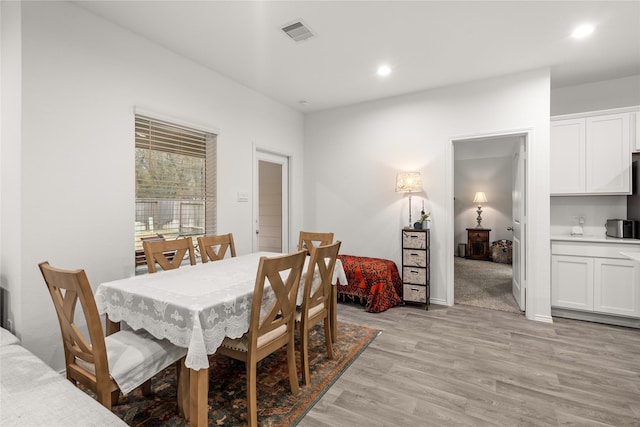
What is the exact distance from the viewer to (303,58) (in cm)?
322

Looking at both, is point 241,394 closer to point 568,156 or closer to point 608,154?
point 568,156

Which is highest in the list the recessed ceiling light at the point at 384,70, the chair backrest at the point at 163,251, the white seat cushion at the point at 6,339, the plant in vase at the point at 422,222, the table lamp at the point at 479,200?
the recessed ceiling light at the point at 384,70

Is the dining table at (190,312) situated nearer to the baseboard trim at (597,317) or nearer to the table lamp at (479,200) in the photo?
the baseboard trim at (597,317)

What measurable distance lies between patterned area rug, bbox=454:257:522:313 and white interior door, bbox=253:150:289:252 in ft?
8.85

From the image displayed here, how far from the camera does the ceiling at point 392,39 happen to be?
240 centimetres

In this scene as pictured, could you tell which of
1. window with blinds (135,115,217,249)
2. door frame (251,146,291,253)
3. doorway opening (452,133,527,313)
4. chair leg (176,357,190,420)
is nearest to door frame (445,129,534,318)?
doorway opening (452,133,527,313)

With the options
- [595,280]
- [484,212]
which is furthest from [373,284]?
[484,212]

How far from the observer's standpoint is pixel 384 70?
3486mm

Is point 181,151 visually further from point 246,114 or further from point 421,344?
point 421,344

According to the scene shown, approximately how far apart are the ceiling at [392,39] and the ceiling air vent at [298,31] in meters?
0.06

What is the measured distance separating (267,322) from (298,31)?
96.6 inches

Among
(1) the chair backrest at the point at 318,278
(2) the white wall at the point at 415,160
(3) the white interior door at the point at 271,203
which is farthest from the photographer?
(3) the white interior door at the point at 271,203

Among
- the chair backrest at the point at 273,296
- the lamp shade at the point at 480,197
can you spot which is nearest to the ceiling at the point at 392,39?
the chair backrest at the point at 273,296

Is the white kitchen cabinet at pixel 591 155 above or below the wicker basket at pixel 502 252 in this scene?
above
